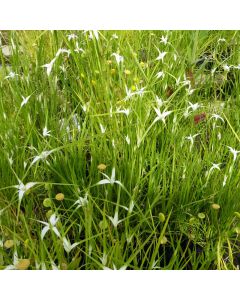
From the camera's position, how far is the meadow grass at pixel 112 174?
0.78 metres

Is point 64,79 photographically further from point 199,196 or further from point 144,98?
point 199,196

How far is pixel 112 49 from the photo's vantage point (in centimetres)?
141

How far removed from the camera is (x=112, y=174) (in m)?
0.73

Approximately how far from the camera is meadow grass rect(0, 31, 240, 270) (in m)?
0.78

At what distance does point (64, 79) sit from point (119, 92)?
0.60 ft

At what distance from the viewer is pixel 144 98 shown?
1094mm
